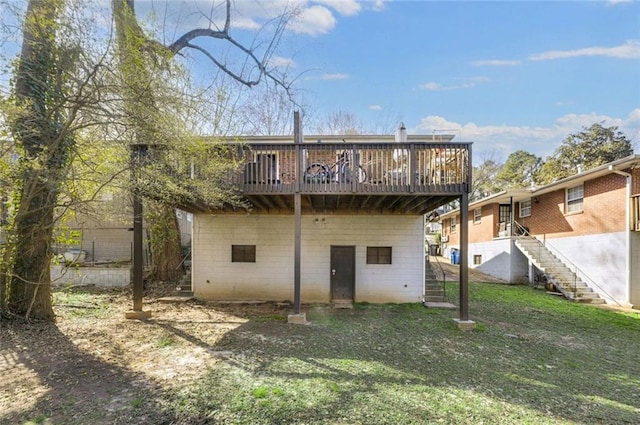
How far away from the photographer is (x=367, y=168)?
750 centimetres

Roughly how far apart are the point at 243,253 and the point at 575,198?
1335 cm

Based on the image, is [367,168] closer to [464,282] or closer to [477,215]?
[464,282]

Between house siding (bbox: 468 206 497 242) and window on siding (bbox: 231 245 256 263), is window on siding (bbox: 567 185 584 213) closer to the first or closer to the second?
house siding (bbox: 468 206 497 242)

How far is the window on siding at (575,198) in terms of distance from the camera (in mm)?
12953

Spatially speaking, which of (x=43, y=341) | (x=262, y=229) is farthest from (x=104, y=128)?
(x=262, y=229)

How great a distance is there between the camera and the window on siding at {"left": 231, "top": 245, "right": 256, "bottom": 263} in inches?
407

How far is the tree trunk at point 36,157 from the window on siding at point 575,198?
16446 mm

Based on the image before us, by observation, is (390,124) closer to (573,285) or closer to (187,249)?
(573,285)

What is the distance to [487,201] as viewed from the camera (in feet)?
58.1

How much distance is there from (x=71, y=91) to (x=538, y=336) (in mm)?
9961

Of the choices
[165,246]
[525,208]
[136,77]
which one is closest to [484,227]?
[525,208]

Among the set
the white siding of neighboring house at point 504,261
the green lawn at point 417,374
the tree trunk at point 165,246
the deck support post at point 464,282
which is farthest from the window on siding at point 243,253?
the white siding of neighboring house at point 504,261

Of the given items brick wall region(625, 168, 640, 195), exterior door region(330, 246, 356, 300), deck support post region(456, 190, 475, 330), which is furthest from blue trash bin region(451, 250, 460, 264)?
deck support post region(456, 190, 475, 330)

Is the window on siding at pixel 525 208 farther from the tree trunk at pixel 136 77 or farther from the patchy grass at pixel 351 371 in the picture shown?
the tree trunk at pixel 136 77
